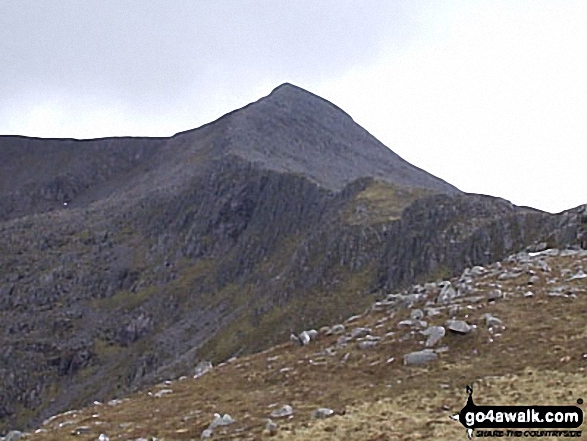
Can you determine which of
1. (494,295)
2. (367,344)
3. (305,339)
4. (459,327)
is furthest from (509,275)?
(305,339)

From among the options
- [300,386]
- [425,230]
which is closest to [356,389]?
[300,386]

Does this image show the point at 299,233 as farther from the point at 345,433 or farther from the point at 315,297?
the point at 345,433

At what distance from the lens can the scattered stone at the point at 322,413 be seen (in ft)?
70.4

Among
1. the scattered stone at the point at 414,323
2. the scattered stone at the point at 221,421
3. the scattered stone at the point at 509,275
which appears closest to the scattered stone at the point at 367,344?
the scattered stone at the point at 414,323

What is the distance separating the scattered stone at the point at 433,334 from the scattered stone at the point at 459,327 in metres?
0.30

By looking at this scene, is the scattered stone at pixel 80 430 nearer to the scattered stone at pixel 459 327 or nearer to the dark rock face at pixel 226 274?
the scattered stone at pixel 459 327

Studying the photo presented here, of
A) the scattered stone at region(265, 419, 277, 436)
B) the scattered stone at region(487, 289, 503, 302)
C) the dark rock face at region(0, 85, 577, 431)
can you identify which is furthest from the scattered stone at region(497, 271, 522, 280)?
the dark rock face at region(0, 85, 577, 431)

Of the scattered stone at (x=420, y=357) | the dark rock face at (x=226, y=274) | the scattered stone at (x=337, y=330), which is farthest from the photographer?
the dark rock face at (x=226, y=274)

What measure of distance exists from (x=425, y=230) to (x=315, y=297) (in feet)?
67.0

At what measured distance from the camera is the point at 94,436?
2389 cm

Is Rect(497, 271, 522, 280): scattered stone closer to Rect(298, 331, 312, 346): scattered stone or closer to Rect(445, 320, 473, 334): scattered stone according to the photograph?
Rect(445, 320, 473, 334): scattered stone

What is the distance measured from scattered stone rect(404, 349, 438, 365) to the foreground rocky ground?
0.03m

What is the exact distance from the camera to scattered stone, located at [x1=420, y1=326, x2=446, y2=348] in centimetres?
2609

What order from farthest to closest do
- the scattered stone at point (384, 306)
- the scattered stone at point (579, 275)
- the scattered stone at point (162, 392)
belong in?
the scattered stone at point (384, 306) → the scattered stone at point (579, 275) → the scattered stone at point (162, 392)
